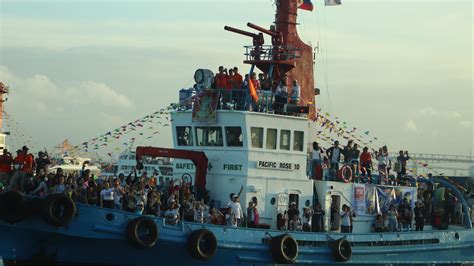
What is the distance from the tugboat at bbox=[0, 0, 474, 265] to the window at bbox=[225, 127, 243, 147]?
0.03 m

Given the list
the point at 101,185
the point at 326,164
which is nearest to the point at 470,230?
the point at 326,164

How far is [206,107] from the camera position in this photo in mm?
23359

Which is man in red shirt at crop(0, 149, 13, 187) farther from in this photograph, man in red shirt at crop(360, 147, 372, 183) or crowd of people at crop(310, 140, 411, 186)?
man in red shirt at crop(360, 147, 372, 183)

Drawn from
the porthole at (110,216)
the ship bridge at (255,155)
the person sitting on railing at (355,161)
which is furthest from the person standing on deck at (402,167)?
the porthole at (110,216)

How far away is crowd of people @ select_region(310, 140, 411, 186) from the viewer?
958 inches

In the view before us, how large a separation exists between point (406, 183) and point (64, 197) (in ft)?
37.0

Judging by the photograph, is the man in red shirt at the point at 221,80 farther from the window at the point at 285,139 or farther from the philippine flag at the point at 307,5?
the philippine flag at the point at 307,5

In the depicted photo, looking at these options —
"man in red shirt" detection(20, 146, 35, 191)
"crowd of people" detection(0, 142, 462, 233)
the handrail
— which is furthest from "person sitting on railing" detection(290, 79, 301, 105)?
"man in red shirt" detection(20, 146, 35, 191)

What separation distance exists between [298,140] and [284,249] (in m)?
3.34

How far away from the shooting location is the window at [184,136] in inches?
952

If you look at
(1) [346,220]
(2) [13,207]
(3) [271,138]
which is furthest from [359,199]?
(2) [13,207]

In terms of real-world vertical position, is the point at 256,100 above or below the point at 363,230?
above

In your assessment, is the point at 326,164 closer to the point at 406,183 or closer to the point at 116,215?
the point at 406,183

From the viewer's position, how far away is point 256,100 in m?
23.0
